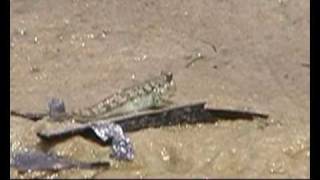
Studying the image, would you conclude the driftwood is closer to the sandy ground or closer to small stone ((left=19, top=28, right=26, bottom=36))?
the sandy ground

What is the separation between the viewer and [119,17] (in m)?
5.77

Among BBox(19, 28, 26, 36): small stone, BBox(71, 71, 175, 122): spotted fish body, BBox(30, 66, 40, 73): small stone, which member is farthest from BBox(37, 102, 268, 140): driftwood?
BBox(19, 28, 26, 36): small stone

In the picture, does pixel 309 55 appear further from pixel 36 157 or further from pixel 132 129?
pixel 36 157

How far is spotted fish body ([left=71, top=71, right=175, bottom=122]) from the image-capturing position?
4492 mm

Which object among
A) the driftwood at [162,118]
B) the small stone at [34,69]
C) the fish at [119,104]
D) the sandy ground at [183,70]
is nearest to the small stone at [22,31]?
the sandy ground at [183,70]

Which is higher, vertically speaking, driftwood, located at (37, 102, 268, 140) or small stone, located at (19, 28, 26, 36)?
small stone, located at (19, 28, 26, 36)

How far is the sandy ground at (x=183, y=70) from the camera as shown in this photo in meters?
4.06

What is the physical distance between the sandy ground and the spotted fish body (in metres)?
0.09

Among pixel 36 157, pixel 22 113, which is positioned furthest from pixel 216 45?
pixel 36 157

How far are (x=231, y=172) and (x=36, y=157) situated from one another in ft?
2.97

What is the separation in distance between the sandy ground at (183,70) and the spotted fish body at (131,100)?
0.09m

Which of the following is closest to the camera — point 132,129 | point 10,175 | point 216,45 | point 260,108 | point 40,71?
point 10,175

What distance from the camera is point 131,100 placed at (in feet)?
15.1

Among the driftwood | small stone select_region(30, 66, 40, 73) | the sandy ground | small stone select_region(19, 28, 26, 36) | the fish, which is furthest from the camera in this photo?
small stone select_region(19, 28, 26, 36)
